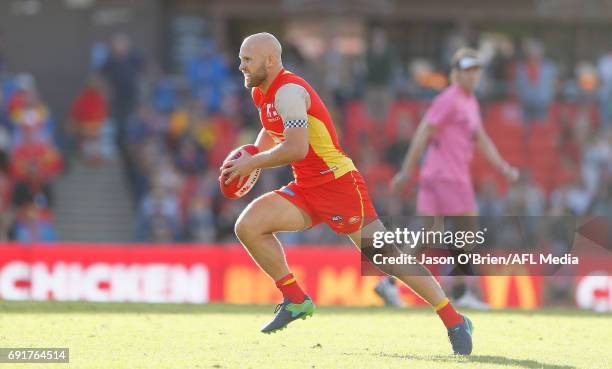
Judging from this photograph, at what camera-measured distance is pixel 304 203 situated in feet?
31.3

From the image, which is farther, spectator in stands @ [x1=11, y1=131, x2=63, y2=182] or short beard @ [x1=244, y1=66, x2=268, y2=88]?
spectator in stands @ [x1=11, y1=131, x2=63, y2=182]

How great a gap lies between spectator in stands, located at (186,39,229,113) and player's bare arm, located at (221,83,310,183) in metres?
14.3

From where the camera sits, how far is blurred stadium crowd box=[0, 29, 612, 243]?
69.4 ft

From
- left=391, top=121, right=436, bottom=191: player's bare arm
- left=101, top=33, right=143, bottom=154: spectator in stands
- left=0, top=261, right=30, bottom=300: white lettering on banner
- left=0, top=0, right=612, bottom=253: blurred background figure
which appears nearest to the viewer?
left=391, top=121, right=436, bottom=191: player's bare arm

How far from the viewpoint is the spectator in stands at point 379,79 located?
23203mm

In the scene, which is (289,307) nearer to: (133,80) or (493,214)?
(493,214)

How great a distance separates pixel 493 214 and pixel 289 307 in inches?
472

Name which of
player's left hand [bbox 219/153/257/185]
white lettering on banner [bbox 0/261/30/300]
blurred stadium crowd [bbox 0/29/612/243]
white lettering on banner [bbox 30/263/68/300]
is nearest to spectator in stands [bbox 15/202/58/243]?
blurred stadium crowd [bbox 0/29/612/243]

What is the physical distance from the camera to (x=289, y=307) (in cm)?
948

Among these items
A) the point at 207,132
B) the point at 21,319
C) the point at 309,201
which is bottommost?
the point at 21,319

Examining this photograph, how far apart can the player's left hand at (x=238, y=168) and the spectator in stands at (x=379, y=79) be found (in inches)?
555

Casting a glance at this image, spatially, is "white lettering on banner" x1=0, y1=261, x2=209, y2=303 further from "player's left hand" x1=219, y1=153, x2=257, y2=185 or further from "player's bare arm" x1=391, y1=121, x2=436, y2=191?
"player's left hand" x1=219, y1=153, x2=257, y2=185

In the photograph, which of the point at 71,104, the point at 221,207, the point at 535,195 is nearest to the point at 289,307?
the point at 221,207

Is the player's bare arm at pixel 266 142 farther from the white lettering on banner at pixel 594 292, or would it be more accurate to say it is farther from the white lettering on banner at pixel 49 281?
the white lettering on banner at pixel 594 292
